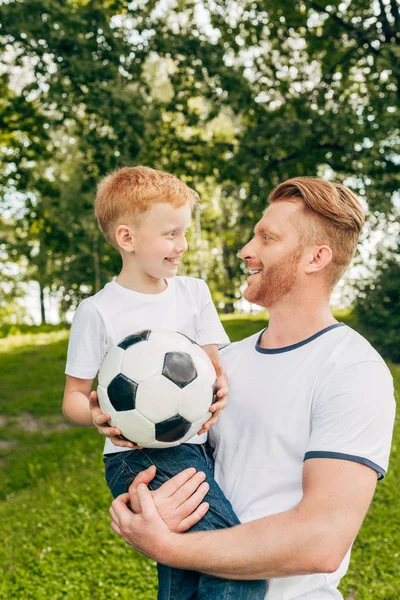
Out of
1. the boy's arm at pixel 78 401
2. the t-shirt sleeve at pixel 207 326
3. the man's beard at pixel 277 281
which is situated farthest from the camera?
the t-shirt sleeve at pixel 207 326

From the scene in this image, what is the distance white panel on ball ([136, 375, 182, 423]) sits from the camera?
230 cm

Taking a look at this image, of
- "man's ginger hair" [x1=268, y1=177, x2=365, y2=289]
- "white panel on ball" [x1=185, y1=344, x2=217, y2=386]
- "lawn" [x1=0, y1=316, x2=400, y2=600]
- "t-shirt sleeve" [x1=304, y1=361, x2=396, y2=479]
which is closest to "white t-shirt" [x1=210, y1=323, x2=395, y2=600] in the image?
"t-shirt sleeve" [x1=304, y1=361, x2=396, y2=479]

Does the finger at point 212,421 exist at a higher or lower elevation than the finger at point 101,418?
lower

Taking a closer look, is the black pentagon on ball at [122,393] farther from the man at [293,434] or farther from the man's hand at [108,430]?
the man at [293,434]

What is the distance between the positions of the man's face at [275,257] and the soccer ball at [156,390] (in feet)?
1.24

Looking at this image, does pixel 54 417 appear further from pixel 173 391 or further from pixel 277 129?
pixel 173 391

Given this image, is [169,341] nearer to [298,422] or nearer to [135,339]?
[135,339]

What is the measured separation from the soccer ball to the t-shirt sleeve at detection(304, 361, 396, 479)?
0.46m

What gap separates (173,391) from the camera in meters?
2.35

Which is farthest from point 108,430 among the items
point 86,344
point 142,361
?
point 86,344

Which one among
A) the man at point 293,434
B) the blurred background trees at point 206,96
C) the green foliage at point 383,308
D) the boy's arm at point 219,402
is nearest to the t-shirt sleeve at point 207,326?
the man at point 293,434

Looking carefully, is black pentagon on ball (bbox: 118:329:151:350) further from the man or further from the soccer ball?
the man

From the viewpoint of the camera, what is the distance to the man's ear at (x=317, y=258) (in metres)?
2.50

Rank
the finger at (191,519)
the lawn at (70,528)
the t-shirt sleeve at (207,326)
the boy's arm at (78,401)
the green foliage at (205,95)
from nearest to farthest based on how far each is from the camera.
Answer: the finger at (191,519), the boy's arm at (78,401), the t-shirt sleeve at (207,326), the lawn at (70,528), the green foliage at (205,95)
